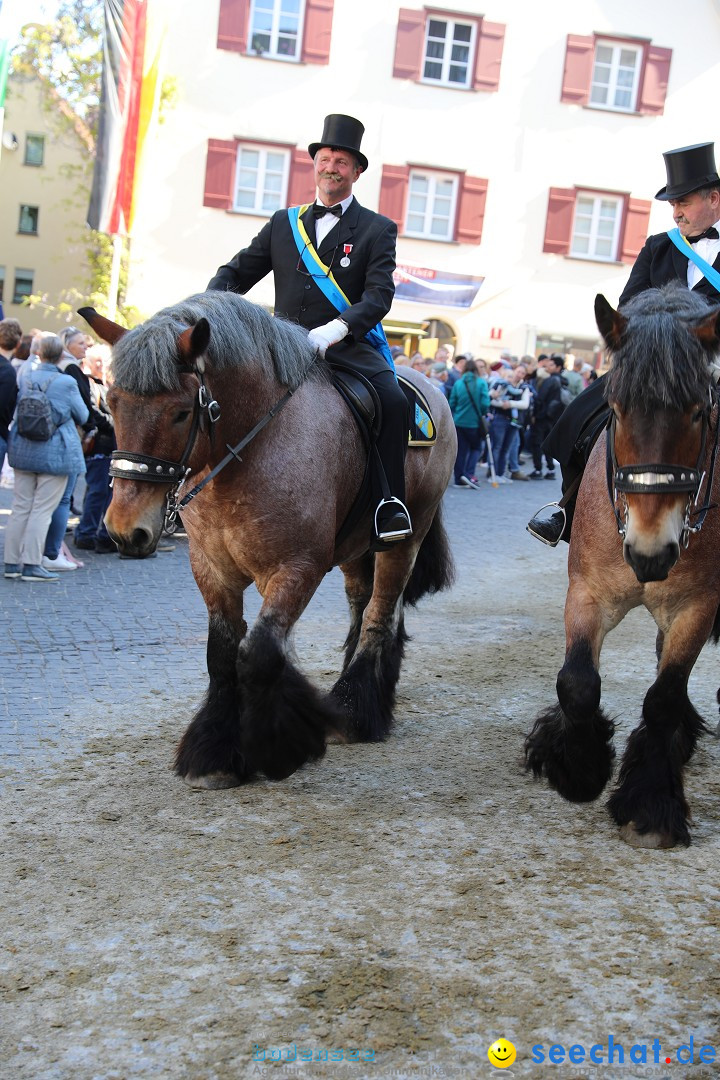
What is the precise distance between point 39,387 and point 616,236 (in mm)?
25725

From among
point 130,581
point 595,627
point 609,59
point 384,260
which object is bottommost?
point 130,581

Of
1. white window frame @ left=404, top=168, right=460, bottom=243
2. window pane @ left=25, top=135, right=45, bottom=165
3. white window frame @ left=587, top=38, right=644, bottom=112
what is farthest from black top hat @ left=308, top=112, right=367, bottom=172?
window pane @ left=25, top=135, right=45, bottom=165

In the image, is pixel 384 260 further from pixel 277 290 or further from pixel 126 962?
pixel 126 962

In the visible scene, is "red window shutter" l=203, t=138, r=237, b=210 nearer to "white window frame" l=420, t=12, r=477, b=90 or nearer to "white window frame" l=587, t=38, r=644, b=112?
"white window frame" l=420, t=12, r=477, b=90

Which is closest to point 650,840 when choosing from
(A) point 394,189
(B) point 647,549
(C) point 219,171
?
(B) point 647,549

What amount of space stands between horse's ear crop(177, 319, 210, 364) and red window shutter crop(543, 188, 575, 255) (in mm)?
29296

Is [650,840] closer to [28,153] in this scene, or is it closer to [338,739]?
[338,739]

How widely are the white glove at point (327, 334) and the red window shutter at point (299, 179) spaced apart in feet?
86.1

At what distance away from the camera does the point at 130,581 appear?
1102 cm

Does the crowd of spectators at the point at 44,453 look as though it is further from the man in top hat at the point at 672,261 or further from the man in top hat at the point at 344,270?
the man in top hat at the point at 672,261

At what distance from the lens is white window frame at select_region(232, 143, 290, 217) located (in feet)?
101

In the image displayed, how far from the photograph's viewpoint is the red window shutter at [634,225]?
32.9 metres

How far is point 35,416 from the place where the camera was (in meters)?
10.6

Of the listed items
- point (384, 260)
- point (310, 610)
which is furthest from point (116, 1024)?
point (310, 610)
